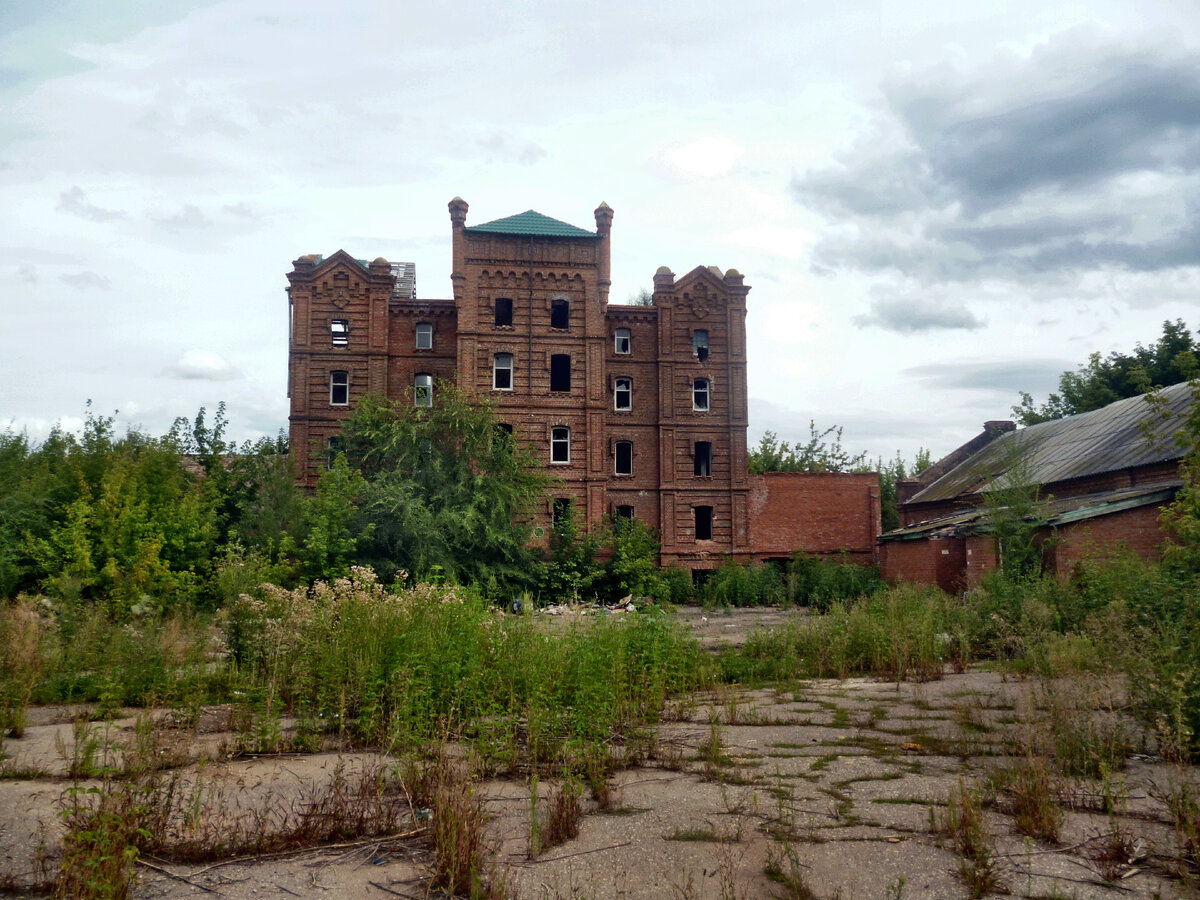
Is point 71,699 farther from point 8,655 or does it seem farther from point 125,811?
point 125,811

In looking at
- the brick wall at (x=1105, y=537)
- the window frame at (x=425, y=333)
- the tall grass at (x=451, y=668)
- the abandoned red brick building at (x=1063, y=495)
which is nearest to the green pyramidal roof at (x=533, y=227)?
the window frame at (x=425, y=333)

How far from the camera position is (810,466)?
42.5 m

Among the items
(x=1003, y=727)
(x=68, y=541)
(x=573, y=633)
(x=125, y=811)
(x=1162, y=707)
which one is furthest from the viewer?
(x=68, y=541)

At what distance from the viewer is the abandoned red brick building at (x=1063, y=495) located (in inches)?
734

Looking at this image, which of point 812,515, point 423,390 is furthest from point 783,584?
point 423,390

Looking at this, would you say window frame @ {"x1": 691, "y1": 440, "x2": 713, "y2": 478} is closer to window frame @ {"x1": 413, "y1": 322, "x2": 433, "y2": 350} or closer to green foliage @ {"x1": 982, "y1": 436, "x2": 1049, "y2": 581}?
→ window frame @ {"x1": 413, "y1": 322, "x2": 433, "y2": 350}

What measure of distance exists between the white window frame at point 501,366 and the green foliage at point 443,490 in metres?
4.26

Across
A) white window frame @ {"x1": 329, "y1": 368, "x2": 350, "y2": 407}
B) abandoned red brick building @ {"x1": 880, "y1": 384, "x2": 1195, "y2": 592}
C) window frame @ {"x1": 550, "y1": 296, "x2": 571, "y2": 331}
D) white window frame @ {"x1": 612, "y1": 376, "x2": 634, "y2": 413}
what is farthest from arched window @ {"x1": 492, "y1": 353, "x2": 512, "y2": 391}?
abandoned red brick building @ {"x1": 880, "y1": 384, "x2": 1195, "y2": 592}

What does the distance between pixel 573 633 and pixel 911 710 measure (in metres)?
3.56

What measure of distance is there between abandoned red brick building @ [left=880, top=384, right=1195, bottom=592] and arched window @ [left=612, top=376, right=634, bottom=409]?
34.7ft

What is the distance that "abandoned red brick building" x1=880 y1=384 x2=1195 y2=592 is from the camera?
1864 centimetres

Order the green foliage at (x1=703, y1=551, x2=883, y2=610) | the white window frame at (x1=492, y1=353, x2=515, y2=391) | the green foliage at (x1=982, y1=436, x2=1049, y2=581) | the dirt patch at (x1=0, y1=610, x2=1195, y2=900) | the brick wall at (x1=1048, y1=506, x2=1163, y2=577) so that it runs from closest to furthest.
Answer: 1. the dirt patch at (x1=0, y1=610, x2=1195, y2=900)
2. the green foliage at (x1=982, y1=436, x2=1049, y2=581)
3. the brick wall at (x1=1048, y1=506, x2=1163, y2=577)
4. the green foliage at (x1=703, y1=551, x2=883, y2=610)
5. the white window frame at (x1=492, y1=353, x2=515, y2=391)

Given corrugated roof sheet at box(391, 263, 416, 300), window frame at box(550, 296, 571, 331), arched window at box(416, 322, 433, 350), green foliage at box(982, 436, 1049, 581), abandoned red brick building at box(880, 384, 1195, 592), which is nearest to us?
green foliage at box(982, 436, 1049, 581)

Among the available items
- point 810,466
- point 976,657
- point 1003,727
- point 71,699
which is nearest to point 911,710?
point 1003,727
